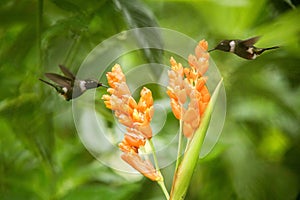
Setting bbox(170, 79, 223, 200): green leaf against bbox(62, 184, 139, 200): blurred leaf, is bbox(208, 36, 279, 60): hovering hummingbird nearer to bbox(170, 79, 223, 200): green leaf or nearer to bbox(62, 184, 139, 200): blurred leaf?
bbox(170, 79, 223, 200): green leaf

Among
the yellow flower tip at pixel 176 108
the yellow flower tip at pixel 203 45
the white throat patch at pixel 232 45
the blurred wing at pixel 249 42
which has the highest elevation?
the yellow flower tip at pixel 203 45

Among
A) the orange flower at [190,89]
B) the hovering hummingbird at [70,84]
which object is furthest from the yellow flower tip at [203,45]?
the hovering hummingbird at [70,84]

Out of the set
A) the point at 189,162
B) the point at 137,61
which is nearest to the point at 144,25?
the point at 137,61

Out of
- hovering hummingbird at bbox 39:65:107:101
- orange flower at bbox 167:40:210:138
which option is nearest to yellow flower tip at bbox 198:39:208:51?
orange flower at bbox 167:40:210:138

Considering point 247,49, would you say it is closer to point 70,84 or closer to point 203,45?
point 203,45

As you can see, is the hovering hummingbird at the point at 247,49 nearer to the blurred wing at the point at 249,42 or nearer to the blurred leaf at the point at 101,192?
the blurred wing at the point at 249,42
